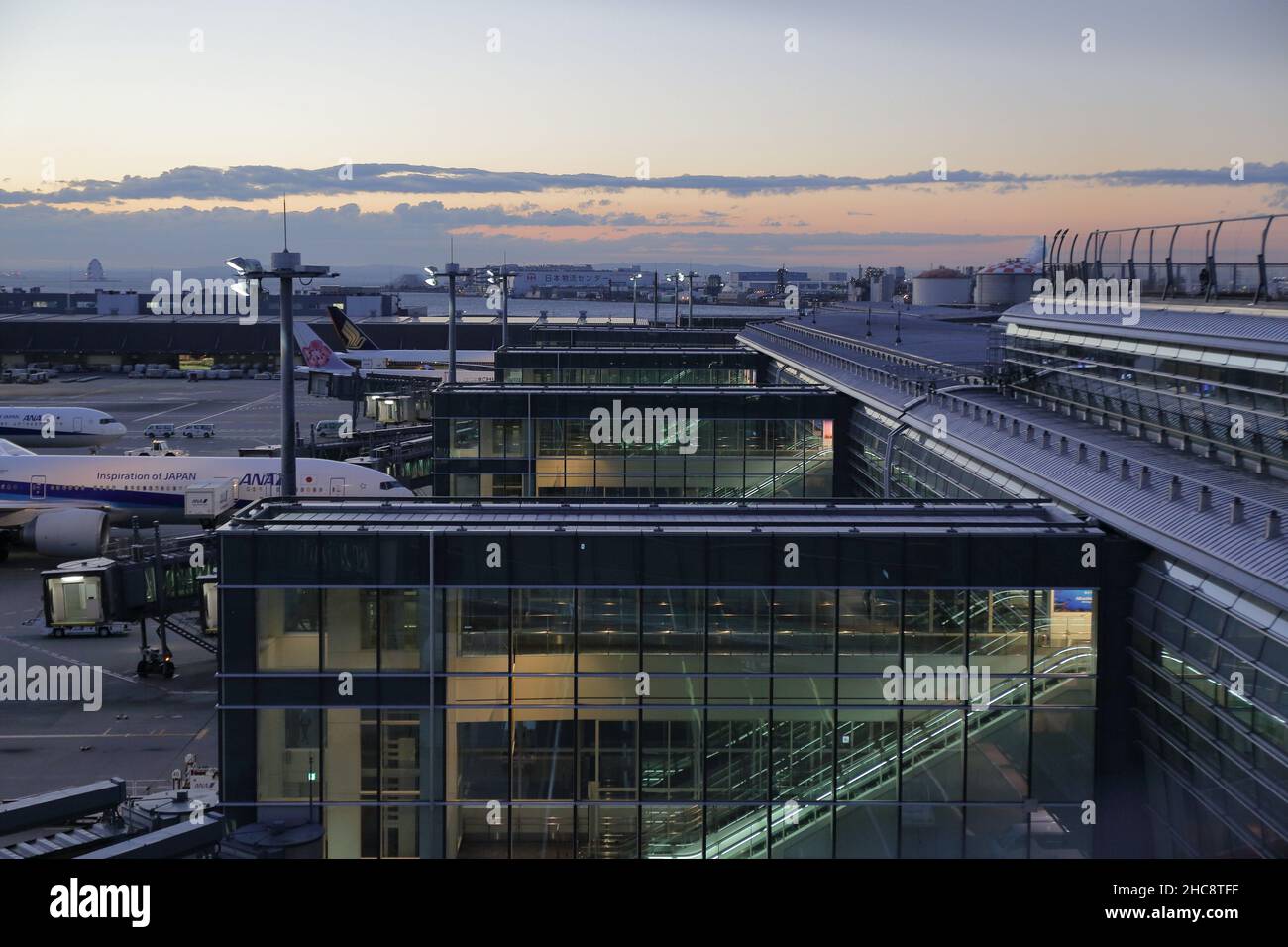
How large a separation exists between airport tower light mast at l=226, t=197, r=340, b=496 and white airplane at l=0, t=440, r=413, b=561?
3180cm

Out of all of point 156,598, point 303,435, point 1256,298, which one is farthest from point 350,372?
point 1256,298

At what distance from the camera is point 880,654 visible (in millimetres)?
23453

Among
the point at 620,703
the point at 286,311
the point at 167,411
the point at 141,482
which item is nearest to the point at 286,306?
the point at 286,311

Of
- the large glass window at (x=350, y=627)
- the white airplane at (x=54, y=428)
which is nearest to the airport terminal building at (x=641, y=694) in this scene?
the large glass window at (x=350, y=627)

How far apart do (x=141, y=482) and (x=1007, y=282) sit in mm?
104460

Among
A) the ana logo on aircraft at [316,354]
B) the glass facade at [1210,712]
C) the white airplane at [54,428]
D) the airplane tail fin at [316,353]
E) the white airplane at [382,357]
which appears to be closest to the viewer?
the glass facade at [1210,712]

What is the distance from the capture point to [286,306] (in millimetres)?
31328

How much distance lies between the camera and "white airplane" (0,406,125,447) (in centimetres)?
10038

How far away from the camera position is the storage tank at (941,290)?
18412 cm

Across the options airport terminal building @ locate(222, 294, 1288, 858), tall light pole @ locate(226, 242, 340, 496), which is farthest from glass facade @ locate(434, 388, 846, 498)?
airport terminal building @ locate(222, 294, 1288, 858)

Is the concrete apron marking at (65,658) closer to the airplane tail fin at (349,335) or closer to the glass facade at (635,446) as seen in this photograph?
the glass facade at (635,446)

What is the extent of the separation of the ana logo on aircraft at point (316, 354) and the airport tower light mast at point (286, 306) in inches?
4521
